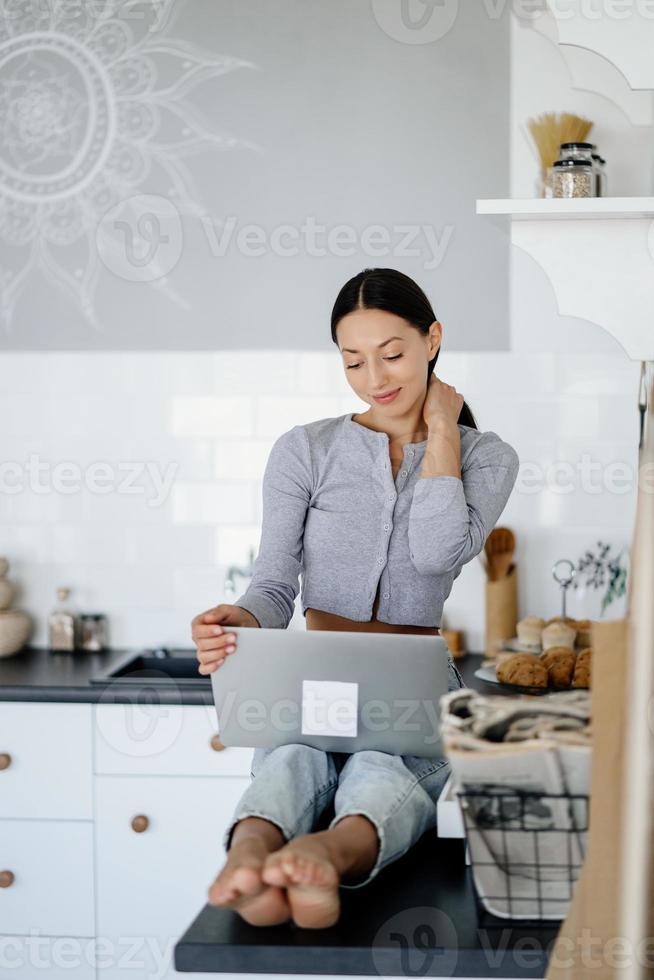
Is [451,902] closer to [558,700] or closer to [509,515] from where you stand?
[558,700]

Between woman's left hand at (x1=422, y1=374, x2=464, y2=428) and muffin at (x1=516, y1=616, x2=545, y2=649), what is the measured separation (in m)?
0.91

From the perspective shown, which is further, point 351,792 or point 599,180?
point 599,180

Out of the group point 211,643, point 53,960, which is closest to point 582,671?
point 211,643

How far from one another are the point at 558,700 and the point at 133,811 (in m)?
1.54

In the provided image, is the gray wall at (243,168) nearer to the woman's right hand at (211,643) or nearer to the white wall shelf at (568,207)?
the white wall shelf at (568,207)

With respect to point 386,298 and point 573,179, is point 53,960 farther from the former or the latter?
point 573,179

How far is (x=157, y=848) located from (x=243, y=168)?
165cm

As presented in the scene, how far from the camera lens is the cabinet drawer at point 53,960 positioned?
2449 mm

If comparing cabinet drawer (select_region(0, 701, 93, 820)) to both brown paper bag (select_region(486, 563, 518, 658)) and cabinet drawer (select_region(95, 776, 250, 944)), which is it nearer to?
cabinet drawer (select_region(95, 776, 250, 944))

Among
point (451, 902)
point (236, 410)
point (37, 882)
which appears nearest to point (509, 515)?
point (236, 410)

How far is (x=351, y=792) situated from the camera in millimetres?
1321

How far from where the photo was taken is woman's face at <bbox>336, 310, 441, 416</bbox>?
1.75m

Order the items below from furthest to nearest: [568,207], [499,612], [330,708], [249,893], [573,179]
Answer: [499,612] < [573,179] < [568,207] < [330,708] < [249,893]

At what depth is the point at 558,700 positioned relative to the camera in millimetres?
1144
